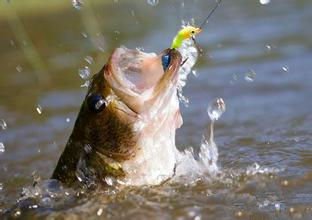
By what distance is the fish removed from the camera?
3602 millimetres

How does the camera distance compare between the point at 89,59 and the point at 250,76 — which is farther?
the point at 89,59

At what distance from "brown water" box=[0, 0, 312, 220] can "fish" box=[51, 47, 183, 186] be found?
17 cm

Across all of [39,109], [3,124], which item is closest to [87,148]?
[3,124]

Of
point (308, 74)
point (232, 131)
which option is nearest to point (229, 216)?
point (232, 131)

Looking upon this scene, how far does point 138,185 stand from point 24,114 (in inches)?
140

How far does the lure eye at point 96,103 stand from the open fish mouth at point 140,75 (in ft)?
0.25

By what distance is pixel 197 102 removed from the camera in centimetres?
670

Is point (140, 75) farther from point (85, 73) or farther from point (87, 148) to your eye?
point (85, 73)

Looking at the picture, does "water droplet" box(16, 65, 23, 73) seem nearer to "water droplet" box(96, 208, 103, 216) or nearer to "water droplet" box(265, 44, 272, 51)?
"water droplet" box(265, 44, 272, 51)

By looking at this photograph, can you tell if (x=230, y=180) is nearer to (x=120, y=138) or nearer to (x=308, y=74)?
(x=120, y=138)

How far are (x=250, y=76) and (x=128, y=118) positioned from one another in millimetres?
3621

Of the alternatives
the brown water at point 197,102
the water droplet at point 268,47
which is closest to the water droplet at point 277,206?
the brown water at point 197,102

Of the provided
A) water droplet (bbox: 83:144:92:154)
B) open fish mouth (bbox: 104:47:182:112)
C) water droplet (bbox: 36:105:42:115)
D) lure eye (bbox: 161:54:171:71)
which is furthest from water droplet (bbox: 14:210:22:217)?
water droplet (bbox: 36:105:42:115)

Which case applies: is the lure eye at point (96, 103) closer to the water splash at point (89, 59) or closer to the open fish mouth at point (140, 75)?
the open fish mouth at point (140, 75)
